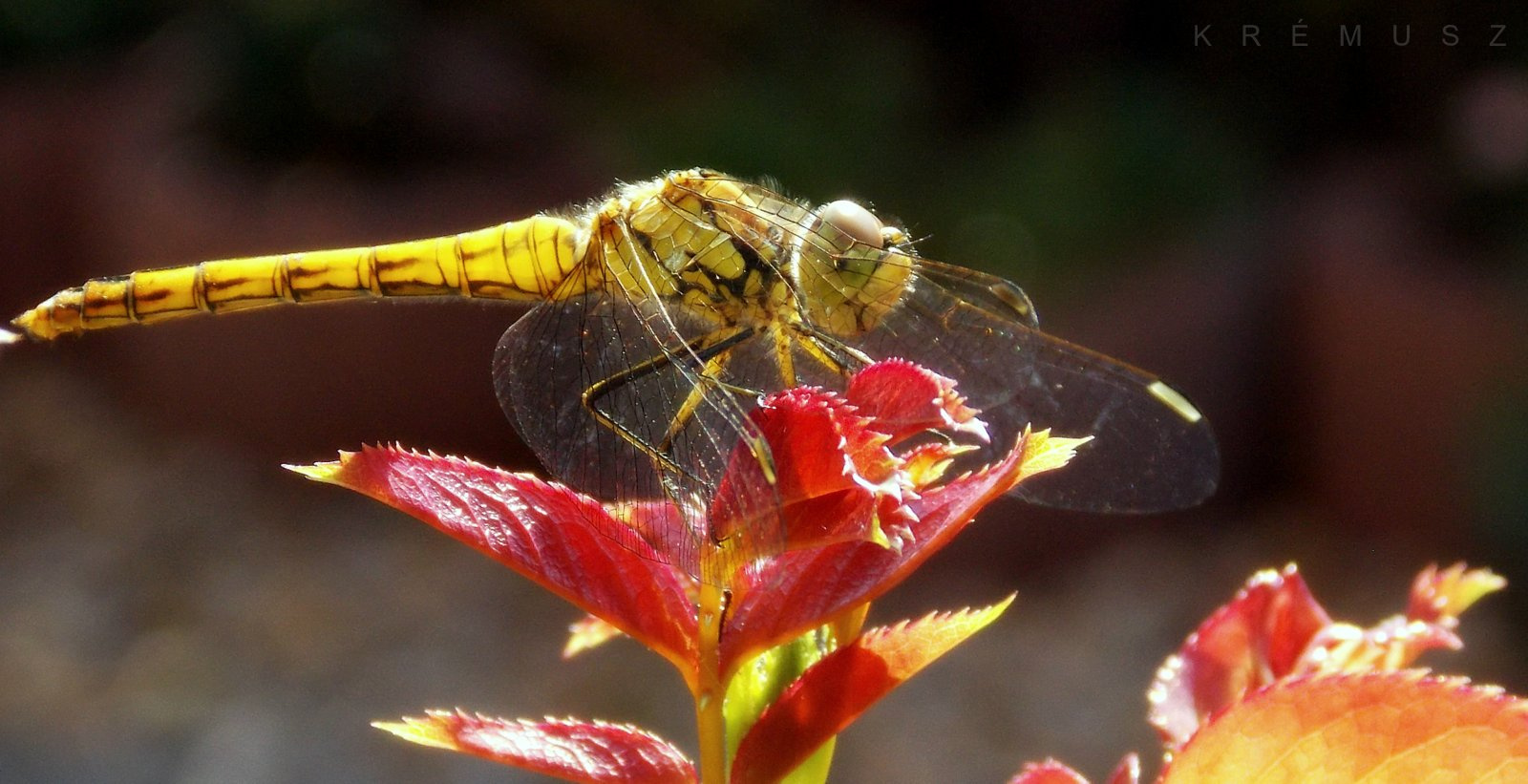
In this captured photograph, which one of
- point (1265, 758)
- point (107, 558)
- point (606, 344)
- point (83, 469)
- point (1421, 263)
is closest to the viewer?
point (1265, 758)

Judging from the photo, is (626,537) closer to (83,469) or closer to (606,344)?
(606,344)

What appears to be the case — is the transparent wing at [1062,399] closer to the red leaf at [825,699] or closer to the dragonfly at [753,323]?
the dragonfly at [753,323]

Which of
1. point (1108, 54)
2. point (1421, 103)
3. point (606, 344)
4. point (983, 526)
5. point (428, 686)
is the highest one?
point (1108, 54)

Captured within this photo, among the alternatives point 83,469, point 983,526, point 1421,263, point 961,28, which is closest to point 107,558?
point 83,469

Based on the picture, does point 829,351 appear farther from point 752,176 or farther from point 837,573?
point 752,176

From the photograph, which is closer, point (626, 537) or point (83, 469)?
point (626, 537)

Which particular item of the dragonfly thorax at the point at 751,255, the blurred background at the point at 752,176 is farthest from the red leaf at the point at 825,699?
the blurred background at the point at 752,176
